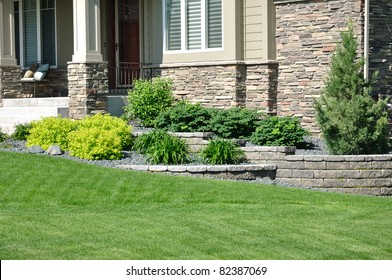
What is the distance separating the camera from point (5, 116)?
20.0 meters

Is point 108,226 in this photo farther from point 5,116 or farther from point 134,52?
point 134,52

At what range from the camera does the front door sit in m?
21.7

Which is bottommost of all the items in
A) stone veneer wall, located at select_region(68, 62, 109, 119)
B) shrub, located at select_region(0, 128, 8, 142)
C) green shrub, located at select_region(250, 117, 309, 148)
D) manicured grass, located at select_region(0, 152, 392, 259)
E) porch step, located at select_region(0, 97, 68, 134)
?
manicured grass, located at select_region(0, 152, 392, 259)

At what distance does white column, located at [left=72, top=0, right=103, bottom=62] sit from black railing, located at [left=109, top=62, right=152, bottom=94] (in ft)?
6.94

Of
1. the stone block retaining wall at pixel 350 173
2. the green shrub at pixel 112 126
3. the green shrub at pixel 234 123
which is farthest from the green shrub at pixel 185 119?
the stone block retaining wall at pixel 350 173

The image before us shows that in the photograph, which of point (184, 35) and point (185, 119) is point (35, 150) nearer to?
point (185, 119)

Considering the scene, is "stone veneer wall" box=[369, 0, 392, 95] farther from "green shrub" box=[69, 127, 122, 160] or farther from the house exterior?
"green shrub" box=[69, 127, 122, 160]

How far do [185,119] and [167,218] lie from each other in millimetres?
6474

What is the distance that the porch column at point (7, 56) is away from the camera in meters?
21.5

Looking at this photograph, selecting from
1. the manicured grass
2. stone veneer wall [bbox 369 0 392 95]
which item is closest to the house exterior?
stone veneer wall [bbox 369 0 392 95]

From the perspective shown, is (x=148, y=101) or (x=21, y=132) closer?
(x=21, y=132)

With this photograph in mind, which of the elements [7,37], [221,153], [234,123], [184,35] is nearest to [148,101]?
[184,35]

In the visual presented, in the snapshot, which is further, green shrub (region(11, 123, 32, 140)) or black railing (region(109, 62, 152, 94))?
black railing (region(109, 62, 152, 94))

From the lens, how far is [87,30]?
18859mm
